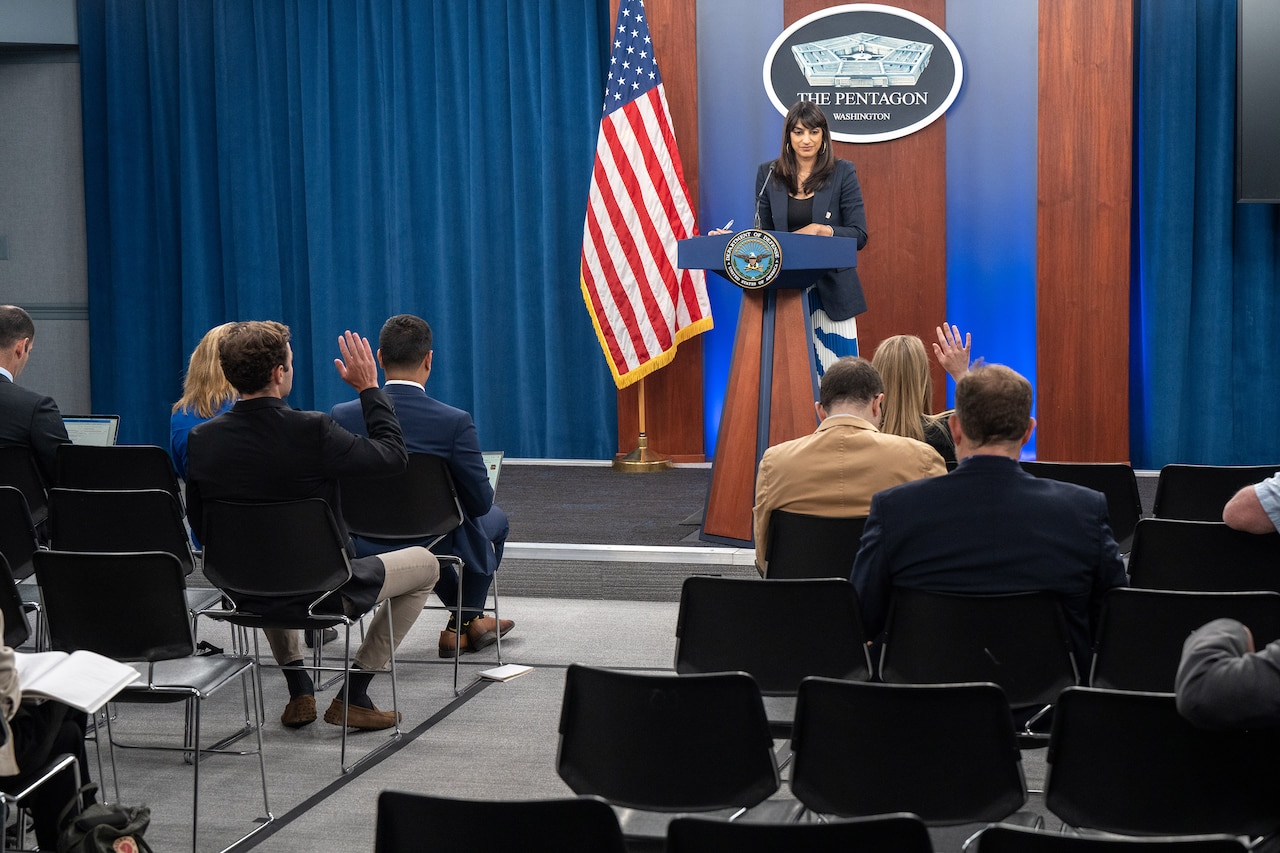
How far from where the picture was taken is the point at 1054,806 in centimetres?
229

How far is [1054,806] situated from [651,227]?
19.8ft

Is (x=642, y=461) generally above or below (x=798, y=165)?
below

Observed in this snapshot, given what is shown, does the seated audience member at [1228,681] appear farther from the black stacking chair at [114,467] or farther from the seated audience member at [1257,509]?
the black stacking chair at [114,467]

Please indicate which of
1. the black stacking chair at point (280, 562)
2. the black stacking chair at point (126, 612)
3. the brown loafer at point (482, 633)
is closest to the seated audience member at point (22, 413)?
the black stacking chair at point (280, 562)

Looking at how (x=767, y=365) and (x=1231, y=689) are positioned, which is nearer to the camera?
(x=1231, y=689)

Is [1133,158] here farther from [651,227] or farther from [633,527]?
[633,527]

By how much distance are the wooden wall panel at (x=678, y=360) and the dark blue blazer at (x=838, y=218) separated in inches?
83.2

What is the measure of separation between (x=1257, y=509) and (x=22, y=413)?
13.2 ft

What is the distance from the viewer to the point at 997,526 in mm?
2773

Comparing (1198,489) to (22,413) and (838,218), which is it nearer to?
(838,218)

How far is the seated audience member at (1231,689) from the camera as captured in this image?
2.02 meters

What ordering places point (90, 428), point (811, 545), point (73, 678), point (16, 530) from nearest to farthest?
point (73, 678) → point (811, 545) → point (16, 530) → point (90, 428)

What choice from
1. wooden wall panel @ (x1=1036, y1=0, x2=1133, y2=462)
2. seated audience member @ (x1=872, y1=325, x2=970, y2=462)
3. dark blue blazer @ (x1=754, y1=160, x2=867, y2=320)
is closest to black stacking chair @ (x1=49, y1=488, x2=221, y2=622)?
seated audience member @ (x1=872, y1=325, x2=970, y2=462)

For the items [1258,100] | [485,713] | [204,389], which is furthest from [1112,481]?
[1258,100]
